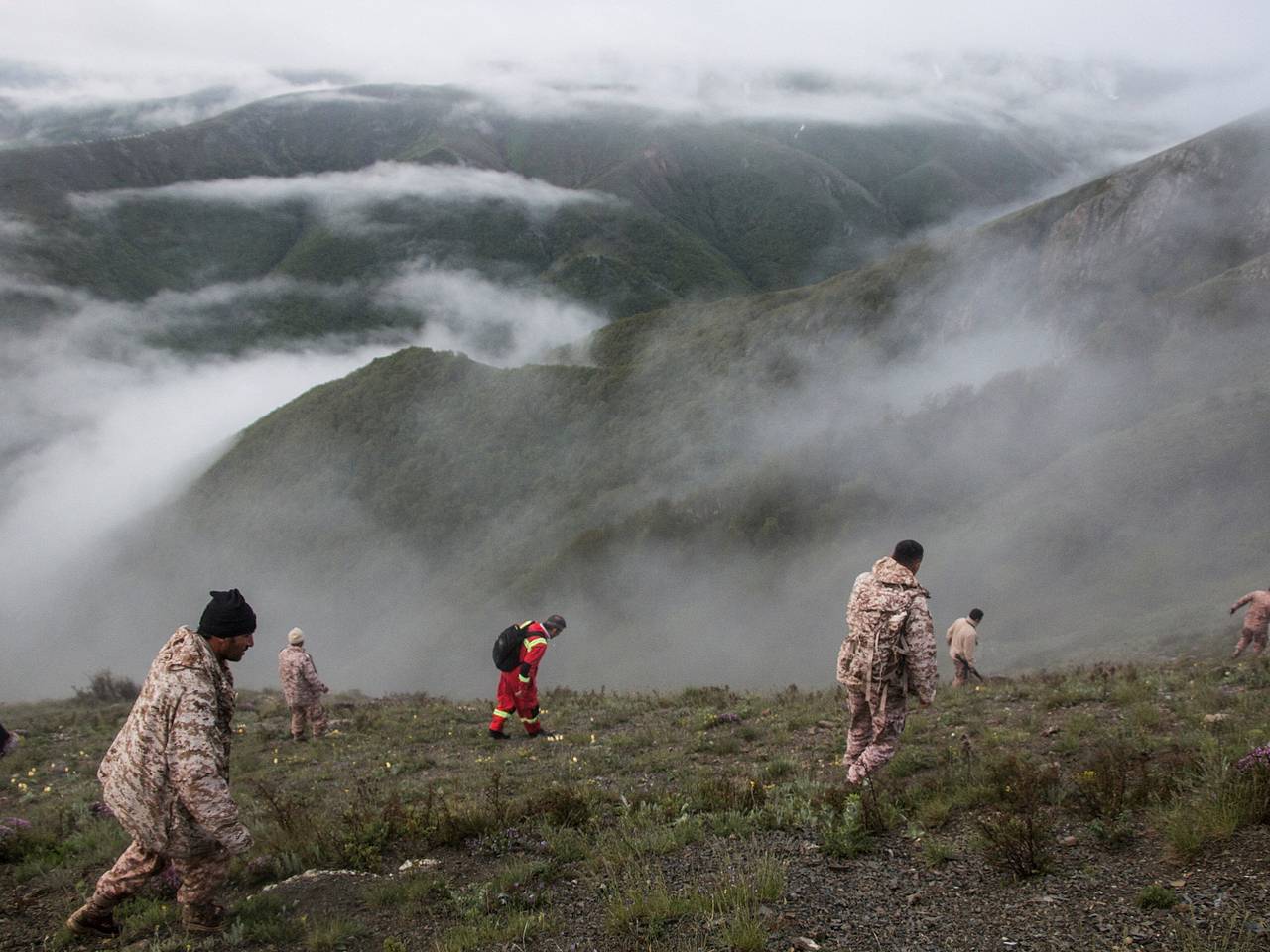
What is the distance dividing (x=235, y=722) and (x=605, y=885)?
1229 cm

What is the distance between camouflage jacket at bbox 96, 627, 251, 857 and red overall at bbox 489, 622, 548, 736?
22.1ft

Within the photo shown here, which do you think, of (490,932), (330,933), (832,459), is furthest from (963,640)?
(832,459)

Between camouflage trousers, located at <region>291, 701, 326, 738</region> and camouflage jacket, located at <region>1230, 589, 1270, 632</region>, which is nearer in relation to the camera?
camouflage trousers, located at <region>291, 701, 326, 738</region>

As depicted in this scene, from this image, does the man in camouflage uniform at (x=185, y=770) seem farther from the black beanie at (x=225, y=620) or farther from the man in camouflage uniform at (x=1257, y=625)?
the man in camouflage uniform at (x=1257, y=625)

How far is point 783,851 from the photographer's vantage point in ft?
19.1

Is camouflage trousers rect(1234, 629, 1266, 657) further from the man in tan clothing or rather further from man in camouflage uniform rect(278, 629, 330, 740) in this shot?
man in camouflage uniform rect(278, 629, 330, 740)

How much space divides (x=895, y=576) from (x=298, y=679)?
1022 cm

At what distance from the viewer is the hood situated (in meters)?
6.81

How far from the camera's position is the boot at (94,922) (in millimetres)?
5355

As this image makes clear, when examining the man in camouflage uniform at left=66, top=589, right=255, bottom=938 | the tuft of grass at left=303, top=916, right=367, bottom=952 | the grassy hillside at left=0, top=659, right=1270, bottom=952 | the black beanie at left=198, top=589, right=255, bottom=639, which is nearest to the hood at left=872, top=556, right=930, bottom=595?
the grassy hillside at left=0, top=659, right=1270, bottom=952

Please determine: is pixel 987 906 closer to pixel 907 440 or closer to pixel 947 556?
pixel 947 556

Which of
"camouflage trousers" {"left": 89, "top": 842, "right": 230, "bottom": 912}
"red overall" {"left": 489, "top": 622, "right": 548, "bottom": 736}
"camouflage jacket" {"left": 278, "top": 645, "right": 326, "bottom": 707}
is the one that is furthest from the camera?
"camouflage jacket" {"left": 278, "top": 645, "right": 326, "bottom": 707}

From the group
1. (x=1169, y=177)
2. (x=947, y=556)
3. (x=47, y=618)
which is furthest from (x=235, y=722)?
(x=47, y=618)

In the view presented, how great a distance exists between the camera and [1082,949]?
13.8 ft
